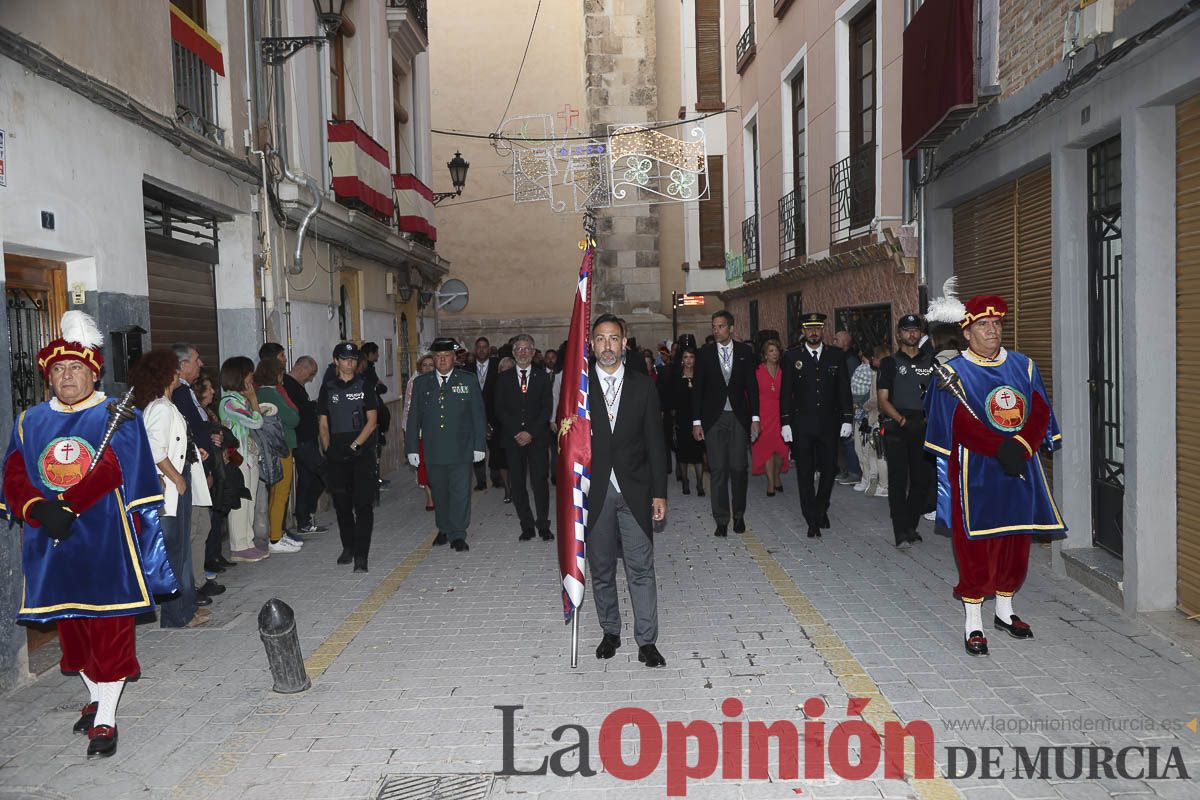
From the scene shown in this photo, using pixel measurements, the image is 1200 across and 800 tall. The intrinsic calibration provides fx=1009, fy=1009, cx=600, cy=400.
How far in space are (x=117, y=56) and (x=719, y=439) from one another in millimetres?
5756

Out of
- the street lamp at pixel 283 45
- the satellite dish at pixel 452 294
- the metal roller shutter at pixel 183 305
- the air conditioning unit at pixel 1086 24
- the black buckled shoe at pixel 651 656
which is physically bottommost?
the black buckled shoe at pixel 651 656

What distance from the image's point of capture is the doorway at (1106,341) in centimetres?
692

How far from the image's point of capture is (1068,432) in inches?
290

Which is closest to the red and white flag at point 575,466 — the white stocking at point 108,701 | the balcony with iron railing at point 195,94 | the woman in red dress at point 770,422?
the white stocking at point 108,701

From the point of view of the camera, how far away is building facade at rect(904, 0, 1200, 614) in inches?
235

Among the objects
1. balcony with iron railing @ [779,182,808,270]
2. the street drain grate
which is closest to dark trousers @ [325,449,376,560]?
the street drain grate

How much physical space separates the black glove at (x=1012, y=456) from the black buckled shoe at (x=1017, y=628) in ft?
2.96

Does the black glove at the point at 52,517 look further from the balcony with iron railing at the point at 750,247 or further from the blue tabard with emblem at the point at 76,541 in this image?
the balcony with iron railing at the point at 750,247

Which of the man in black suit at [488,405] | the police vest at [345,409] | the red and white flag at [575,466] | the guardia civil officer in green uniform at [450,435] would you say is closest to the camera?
the red and white flag at [575,466]

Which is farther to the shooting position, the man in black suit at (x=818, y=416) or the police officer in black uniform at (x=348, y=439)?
the man in black suit at (x=818, y=416)

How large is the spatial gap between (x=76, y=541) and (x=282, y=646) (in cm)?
112

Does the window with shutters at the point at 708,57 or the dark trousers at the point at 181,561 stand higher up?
the window with shutters at the point at 708,57

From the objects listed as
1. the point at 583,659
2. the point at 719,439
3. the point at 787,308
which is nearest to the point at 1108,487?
the point at 719,439

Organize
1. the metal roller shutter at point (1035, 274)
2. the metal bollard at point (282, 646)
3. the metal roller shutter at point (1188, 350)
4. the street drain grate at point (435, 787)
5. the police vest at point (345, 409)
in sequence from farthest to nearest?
the police vest at point (345, 409)
the metal roller shutter at point (1035, 274)
the metal roller shutter at point (1188, 350)
the metal bollard at point (282, 646)
the street drain grate at point (435, 787)
